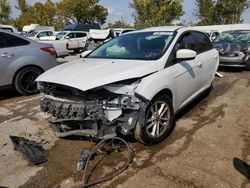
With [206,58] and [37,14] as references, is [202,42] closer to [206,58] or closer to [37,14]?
[206,58]

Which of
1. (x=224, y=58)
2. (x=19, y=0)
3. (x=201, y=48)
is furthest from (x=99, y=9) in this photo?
(x=201, y=48)

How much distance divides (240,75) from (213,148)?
605cm

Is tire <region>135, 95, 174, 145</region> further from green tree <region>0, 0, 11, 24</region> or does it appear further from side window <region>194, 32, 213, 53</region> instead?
green tree <region>0, 0, 11, 24</region>

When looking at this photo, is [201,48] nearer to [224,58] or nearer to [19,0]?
[224,58]

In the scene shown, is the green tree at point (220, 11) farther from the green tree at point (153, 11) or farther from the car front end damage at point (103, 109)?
the car front end damage at point (103, 109)

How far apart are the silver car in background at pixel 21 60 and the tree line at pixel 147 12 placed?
82.7 feet

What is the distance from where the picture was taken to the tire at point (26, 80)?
6812 mm

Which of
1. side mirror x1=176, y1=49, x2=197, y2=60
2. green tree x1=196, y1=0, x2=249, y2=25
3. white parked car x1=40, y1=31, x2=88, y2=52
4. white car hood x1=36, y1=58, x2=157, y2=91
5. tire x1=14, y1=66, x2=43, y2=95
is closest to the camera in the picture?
white car hood x1=36, y1=58, x2=157, y2=91

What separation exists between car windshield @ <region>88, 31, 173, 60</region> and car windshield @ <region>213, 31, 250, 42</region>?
6768 millimetres

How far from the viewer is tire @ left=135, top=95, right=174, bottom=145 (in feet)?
12.6

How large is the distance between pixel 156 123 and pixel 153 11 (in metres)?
29.0

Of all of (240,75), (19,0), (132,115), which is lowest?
(240,75)

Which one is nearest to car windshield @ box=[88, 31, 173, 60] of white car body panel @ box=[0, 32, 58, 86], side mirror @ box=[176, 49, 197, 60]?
side mirror @ box=[176, 49, 197, 60]

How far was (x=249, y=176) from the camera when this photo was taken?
3.30 meters
